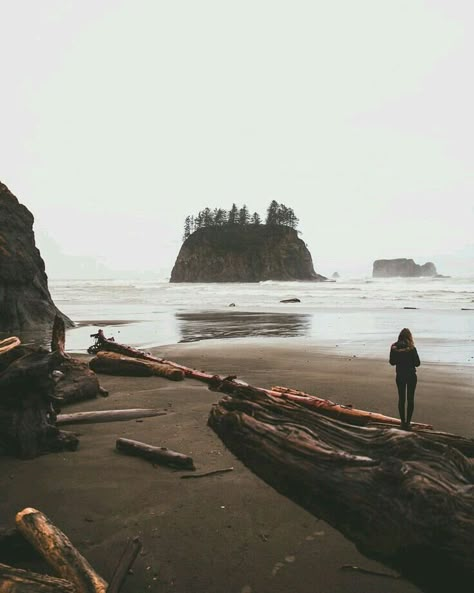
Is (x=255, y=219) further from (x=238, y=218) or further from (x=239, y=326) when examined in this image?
(x=239, y=326)

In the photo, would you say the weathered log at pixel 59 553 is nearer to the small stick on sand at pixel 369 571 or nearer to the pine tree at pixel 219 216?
the small stick on sand at pixel 369 571

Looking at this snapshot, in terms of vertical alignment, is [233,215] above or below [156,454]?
above

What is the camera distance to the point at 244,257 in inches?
4547

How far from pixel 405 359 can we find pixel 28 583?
5252mm

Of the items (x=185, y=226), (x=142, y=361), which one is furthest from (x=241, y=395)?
(x=185, y=226)

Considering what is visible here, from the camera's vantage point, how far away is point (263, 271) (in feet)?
370

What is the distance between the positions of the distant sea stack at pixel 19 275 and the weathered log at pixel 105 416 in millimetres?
13075

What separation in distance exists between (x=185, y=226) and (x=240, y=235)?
66.0 feet

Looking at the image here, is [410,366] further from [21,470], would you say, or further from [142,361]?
[142,361]

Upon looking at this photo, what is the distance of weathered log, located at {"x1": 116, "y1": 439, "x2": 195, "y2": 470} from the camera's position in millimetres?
4566

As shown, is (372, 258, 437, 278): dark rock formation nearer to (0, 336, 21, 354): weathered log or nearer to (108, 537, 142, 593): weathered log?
(0, 336, 21, 354): weathered log

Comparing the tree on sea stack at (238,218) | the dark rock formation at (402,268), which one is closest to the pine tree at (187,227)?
the tree on sea stack at (238,218)

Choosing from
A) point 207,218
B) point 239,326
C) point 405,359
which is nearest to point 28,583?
point 405,359

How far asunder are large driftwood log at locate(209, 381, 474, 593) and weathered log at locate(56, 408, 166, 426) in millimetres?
2290
